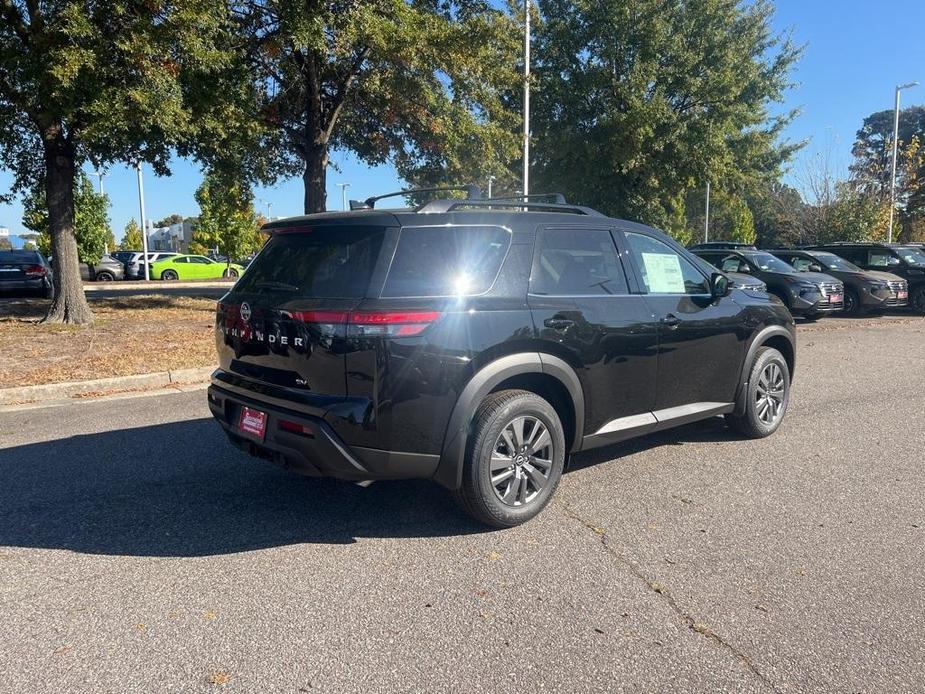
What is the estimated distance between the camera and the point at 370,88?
542 inches

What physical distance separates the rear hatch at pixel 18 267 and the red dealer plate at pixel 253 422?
1686 centimetres

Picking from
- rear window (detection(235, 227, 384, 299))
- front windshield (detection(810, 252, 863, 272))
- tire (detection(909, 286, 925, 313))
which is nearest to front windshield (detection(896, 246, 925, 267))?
tire (detection(909, 286, 925, 313))

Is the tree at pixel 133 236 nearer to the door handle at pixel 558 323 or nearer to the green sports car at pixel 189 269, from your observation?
the green sports car at pixel 189 269

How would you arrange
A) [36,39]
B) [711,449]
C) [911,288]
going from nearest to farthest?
[711,449] → [36,39] → [911,288]

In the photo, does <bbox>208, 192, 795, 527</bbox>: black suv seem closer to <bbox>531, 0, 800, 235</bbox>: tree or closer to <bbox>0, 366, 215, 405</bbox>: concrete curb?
<bbox>0, 366, 215, 405</bbox>: concrete curb

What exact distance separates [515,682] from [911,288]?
18.7m

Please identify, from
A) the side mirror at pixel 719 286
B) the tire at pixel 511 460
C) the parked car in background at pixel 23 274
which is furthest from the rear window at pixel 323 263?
the parked car in background at pixel 23 274

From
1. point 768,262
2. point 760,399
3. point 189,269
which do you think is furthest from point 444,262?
point 189,269

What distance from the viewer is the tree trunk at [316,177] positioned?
1544 cm

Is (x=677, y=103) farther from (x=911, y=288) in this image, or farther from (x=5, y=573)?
(x=5, y=573)

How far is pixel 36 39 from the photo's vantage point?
9617mm

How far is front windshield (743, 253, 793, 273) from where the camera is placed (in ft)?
50.7

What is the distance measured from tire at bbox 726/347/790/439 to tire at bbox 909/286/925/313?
14272 millimetres

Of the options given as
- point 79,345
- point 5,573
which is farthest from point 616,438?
point 79,345
